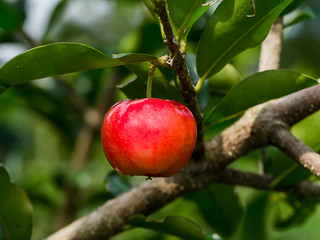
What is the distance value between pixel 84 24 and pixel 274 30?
593 centimetres

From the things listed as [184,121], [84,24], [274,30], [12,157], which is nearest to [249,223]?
[274,30]

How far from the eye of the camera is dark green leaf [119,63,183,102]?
2.66 ft

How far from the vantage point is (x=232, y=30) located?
2.50ft

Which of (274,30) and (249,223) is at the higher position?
(274,30)

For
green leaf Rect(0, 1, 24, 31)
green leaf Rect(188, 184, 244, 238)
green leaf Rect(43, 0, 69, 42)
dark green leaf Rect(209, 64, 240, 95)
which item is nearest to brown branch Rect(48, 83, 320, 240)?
dark green leaf Rect(209, 64, 240, 95)

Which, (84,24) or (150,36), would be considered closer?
(150,36)

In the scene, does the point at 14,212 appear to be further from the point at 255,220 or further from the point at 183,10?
the point at 255,220

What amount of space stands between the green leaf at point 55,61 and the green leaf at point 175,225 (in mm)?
372

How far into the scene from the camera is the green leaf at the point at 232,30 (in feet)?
2.42

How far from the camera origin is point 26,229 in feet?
3.29

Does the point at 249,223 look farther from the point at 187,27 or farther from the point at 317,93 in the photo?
the point at 187,27

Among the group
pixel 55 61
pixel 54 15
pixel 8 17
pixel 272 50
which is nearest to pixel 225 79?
pixel 272 50

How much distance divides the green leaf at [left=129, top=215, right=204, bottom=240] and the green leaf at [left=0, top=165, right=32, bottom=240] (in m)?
0.26

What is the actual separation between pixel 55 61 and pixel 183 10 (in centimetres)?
23
